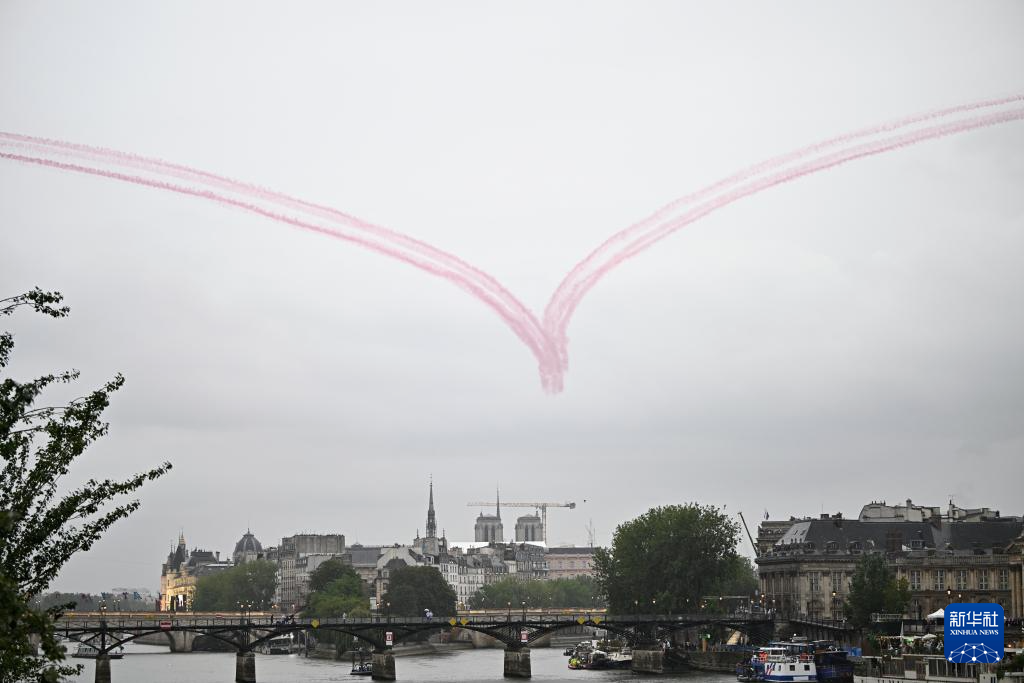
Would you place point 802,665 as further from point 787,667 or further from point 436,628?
point 436,628

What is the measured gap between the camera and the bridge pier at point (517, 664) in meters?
159

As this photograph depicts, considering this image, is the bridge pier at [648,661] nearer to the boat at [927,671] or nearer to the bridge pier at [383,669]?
the bridge pier at [383,669]

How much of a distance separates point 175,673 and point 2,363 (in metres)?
149

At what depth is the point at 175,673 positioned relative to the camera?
183750 mm

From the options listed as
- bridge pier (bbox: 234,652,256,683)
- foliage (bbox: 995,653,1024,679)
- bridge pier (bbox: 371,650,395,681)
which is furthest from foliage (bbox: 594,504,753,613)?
foliage (bbox: 995,653,1024,679)

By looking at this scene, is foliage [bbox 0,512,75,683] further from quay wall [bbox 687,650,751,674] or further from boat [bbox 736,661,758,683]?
quay wall [bbox 687,650,751,674]

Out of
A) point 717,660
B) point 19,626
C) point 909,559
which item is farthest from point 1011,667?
point 909,559

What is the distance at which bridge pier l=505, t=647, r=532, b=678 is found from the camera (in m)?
159

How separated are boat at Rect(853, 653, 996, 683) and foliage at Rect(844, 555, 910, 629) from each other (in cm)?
4256

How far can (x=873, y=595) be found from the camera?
158125mm

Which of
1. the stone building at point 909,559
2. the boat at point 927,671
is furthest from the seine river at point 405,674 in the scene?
the boat at point 927,671

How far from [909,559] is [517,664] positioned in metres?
55.3

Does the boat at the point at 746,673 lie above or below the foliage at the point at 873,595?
below

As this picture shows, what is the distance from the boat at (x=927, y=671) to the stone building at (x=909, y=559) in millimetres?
68195
